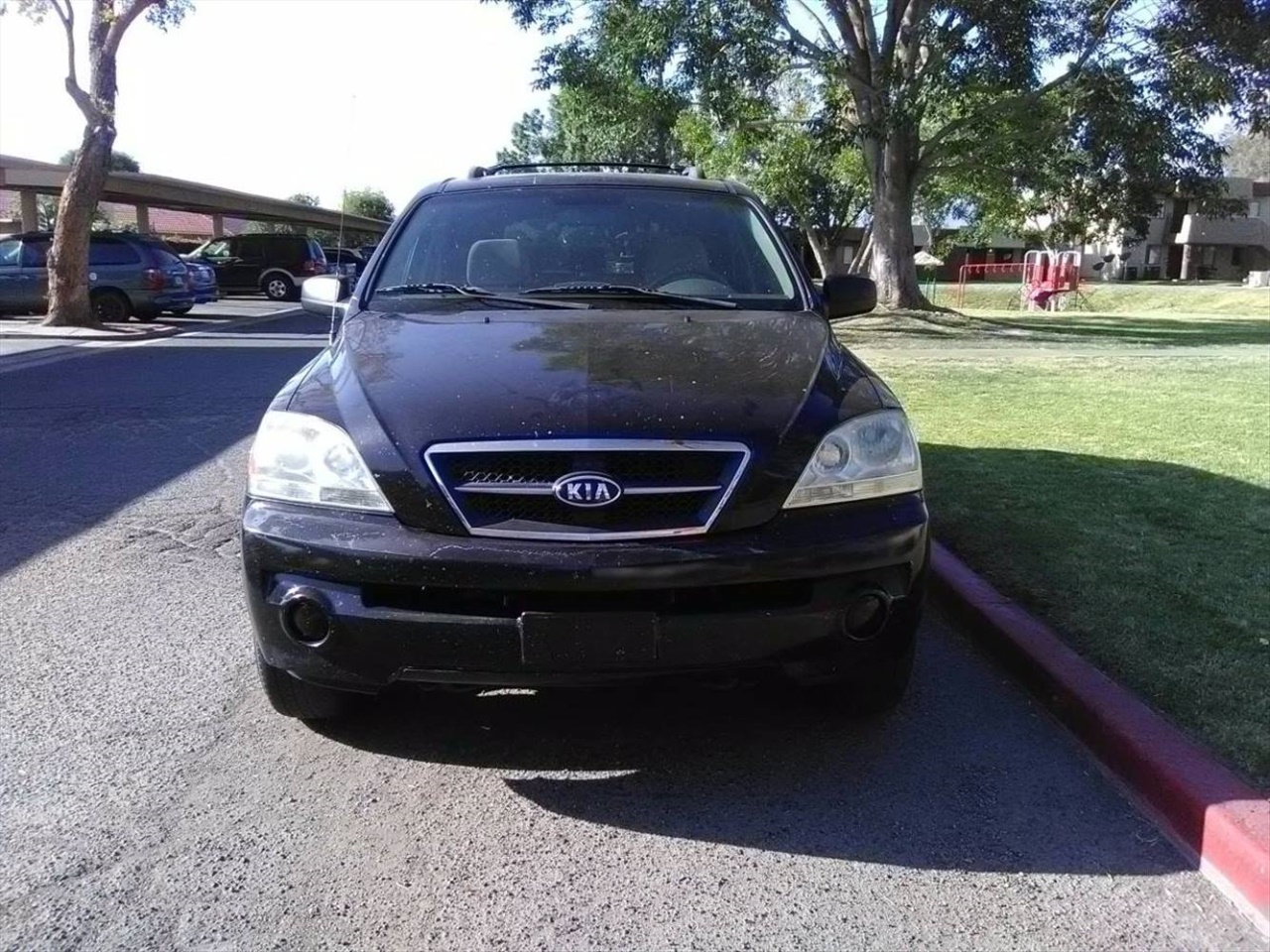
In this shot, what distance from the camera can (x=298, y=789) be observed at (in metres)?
3.20

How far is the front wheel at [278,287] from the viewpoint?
30375 mm

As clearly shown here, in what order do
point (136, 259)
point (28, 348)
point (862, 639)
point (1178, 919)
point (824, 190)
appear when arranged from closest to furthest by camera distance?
point (1178, 919) < point (862, 639) < point (28, 348) < point (136, 259) < point (824, 190)

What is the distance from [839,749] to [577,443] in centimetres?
132

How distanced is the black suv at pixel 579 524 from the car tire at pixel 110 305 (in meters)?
19.3

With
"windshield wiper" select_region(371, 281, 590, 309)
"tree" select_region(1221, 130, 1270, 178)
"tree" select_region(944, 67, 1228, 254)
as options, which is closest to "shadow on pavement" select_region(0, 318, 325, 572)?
"windshield wiper" select_region(371, 281, 590, 309)

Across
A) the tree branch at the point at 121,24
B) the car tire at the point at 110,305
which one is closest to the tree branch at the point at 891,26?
the tree branch at the point at 121,24

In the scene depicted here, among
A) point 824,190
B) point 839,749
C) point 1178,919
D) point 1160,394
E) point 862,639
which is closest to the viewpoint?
point 1178,919

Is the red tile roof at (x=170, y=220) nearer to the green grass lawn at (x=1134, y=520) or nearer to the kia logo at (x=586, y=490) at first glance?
the green grass lawn at (x=1134, y=520)

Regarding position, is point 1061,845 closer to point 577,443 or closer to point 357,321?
point 577,443

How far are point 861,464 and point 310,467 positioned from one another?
61.3 inches

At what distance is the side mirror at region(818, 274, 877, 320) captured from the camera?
15.3ft

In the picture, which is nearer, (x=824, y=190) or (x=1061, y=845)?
(x=1061, y=845)

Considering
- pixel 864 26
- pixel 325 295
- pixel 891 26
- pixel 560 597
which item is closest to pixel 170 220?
pixel 864 26

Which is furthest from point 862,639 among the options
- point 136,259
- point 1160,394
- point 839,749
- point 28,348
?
point 136,259
